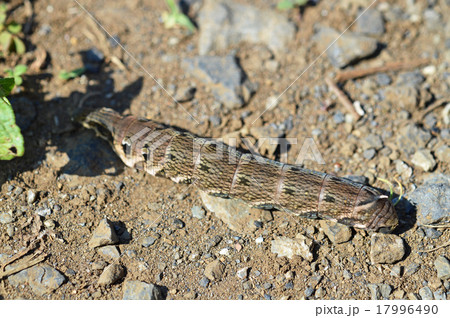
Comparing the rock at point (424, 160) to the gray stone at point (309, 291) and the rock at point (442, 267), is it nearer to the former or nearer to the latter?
the rock at point (442, 267)

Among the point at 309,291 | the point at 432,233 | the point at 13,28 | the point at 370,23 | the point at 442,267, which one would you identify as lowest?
the point at 309,291

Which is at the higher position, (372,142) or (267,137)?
(372,142)

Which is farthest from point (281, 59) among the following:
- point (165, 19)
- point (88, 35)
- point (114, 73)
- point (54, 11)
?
point (54, 11)

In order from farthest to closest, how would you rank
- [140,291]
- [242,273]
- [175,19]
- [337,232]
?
[175,19] → [337,232] → [242,273] → [140,291]

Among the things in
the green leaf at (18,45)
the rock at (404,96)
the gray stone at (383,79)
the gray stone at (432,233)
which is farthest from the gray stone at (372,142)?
the green leaf at (18,45)

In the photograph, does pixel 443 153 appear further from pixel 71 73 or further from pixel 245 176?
pixel 71 73

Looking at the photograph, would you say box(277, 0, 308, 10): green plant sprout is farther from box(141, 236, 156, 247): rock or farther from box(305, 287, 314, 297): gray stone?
box(305, 287, 314, 297): gray stone

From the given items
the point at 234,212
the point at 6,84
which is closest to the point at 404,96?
the point at 234,212
